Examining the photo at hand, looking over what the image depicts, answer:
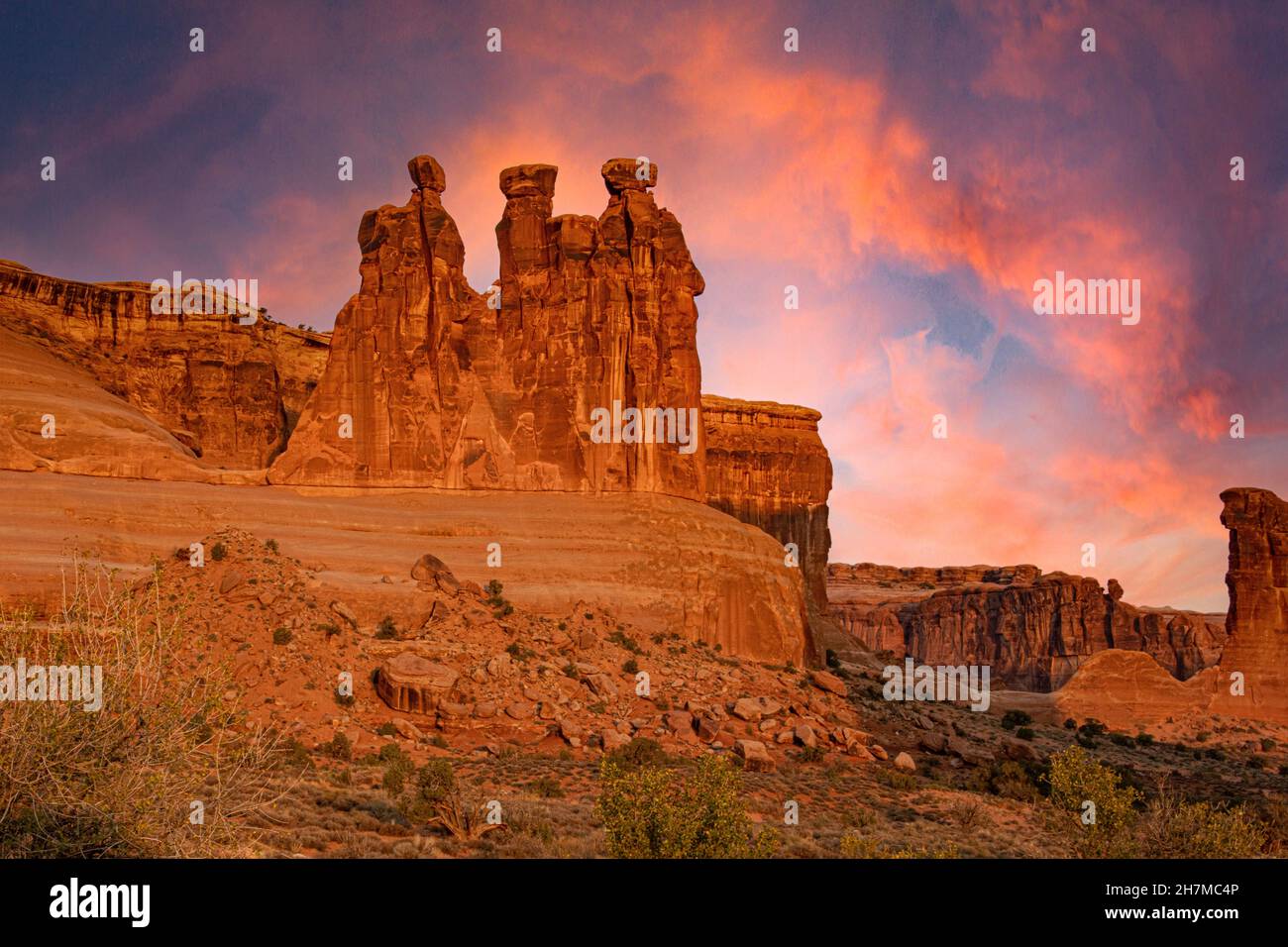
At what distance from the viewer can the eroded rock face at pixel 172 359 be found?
66.9 metres

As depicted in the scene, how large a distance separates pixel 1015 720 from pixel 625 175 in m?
40.0

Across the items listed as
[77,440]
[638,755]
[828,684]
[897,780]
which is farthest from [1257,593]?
[77,440]

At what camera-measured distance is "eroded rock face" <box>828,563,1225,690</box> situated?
11569 centimetres

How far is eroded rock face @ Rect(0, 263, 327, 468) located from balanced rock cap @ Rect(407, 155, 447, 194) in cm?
2240

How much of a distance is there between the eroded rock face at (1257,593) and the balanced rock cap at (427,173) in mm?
63226

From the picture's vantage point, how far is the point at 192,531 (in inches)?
1650

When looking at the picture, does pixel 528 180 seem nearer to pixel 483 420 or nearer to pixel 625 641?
pixel 483 420

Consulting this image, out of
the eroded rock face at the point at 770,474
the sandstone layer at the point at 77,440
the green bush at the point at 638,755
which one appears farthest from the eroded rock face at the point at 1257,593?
the sandstone layer at the point at 77,440

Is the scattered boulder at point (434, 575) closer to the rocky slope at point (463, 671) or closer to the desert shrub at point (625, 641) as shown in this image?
the rocky slope at point (463, 671)


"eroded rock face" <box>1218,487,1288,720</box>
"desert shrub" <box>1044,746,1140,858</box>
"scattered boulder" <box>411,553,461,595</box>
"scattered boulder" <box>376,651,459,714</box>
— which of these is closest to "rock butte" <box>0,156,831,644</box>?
"scattered boulder" <box>411,553,461,595</box>
